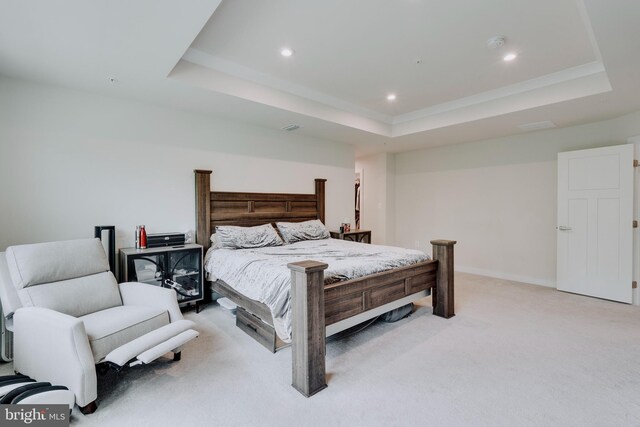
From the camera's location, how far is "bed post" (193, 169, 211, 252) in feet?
13.2

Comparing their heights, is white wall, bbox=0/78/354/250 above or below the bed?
above

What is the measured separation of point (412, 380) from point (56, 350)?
7.78 feet

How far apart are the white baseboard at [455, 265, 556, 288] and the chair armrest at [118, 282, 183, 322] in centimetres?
516

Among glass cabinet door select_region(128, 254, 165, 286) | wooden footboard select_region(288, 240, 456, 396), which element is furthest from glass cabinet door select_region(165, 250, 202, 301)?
wooden footboard select_region(288, 240, 456, 396)

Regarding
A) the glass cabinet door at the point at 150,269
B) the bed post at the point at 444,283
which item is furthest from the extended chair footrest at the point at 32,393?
the bed post at the point at 444,283

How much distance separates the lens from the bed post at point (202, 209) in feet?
13.2

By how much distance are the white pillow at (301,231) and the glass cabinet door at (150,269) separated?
1655 mm

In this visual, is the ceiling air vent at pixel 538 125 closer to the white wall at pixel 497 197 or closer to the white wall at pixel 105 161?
the white wall at pixel 497 197

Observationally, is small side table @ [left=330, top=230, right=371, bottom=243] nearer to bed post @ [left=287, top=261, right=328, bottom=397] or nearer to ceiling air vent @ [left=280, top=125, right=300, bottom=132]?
ceiling air vent @ [left=280, top=125, right=300, bottom=132]

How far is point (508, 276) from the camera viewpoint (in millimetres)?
5238

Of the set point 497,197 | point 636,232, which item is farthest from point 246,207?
point 636,232

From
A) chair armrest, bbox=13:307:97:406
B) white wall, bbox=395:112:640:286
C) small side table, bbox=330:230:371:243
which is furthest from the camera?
small side table, bbox=330:230:371:243

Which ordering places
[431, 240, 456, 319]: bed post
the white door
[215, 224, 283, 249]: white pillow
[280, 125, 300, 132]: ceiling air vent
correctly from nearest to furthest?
[431, 240, 456, 319]: bed post, [215, 224, 283, 249]: white pillow, the white door, [280, 125, 300, 132]: ceiling air vent

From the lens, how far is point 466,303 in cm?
393
